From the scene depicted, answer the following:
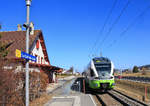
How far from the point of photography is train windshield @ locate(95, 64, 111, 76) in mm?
15336

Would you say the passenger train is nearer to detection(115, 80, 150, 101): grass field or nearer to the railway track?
the railway track

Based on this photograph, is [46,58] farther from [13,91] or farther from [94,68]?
[13,91]

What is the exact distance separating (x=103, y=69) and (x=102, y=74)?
0.52 metres

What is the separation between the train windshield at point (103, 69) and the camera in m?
15.3

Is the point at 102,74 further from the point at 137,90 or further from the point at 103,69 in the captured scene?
the point at 137,90

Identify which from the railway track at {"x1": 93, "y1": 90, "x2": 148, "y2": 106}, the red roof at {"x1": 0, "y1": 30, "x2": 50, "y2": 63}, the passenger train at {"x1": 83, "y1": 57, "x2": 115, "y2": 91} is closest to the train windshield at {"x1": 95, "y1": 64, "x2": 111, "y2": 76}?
the passenger train at {"x1": 83, "y1": 57, "x2": 115, "y2": 91}

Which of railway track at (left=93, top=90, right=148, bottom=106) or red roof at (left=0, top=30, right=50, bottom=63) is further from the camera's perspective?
red roof at (left=0, top=30, right=50, bottom=63)

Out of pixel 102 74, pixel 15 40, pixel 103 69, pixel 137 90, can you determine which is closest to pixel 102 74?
pixel 102 74

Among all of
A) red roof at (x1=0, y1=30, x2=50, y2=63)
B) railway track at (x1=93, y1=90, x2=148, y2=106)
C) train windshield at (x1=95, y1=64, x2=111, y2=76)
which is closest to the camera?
railway track at (x1=93, y1=90, x2=148, y2=106)

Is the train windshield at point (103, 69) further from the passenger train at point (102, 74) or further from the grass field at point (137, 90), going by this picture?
the grass field at point (137, 90)

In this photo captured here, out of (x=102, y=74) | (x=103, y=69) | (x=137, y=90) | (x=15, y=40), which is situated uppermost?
(x=15, y=40)

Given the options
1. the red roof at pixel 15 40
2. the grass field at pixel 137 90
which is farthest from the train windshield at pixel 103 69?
the red roof at pixel 15 40

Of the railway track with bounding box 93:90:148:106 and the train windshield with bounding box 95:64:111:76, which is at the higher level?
the train windshield with bounding box 95:64:111:76

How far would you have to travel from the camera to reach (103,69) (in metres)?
15.6
